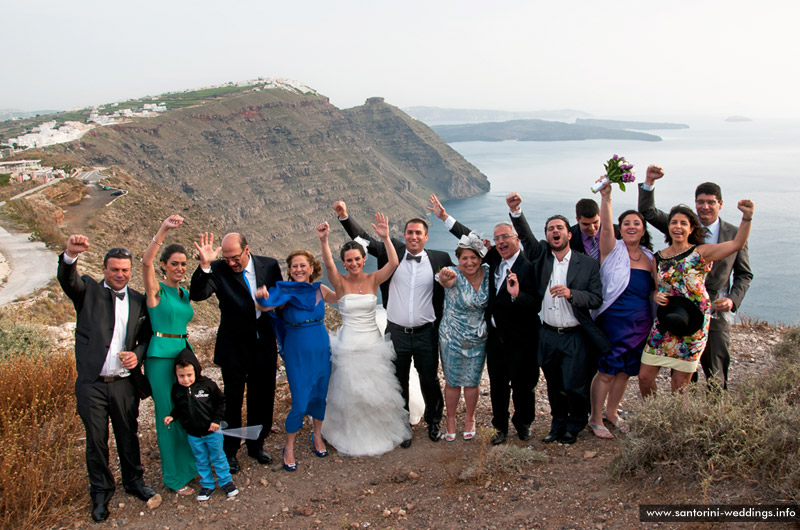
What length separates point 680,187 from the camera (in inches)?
3295

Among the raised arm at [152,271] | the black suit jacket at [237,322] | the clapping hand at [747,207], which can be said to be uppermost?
the clapping hand at [747,207]

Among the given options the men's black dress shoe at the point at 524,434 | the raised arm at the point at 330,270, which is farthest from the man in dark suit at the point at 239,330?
the men's black dress shoe at the point at 524,434

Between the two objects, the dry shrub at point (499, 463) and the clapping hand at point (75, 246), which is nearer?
the clapping hand at point (75, 246)

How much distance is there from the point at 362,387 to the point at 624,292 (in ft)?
7.46

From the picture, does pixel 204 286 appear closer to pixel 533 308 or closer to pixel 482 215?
pixel 533 308

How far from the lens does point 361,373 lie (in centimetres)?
450

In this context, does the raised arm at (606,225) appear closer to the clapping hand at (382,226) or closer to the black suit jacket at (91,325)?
the clapping hand at (382,226)

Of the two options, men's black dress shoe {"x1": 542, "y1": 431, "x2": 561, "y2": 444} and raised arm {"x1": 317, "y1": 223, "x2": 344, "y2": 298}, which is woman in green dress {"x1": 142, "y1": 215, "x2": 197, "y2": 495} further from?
men's black dress shoe {"x1": 542, "y1": 431, "x2": 561, "y2": 444}

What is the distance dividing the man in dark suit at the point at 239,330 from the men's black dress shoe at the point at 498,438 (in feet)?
6.27

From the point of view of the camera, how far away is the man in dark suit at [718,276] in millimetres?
4449

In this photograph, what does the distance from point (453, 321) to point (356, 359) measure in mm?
880

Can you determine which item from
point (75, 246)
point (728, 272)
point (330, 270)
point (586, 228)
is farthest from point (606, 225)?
point (75, 246)

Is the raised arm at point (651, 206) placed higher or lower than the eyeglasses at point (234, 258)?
higher

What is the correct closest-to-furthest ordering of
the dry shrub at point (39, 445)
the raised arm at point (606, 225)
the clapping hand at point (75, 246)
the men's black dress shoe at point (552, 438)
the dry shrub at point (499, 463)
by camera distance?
the clapping hand at point (75, 246) → the dry shrub at point (39, 445) → the dry shrub at point (499, 463) → the raised arm at point (606, 225) → the men's black dress shoe at point (552, 438)
